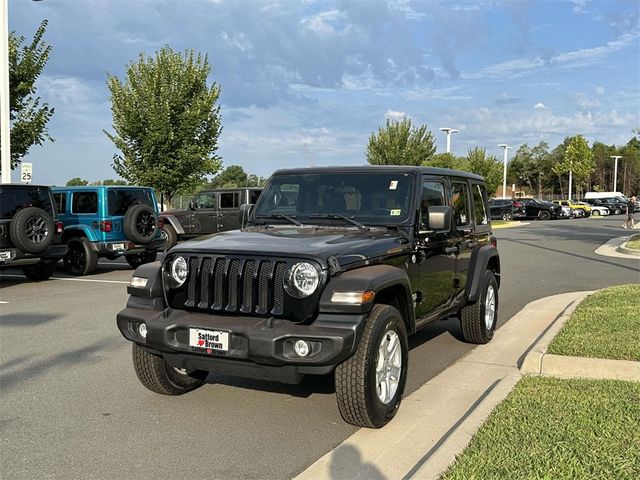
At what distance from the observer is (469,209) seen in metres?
6.96

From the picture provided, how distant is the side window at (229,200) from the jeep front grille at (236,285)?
1422 cm

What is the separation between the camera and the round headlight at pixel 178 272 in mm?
4484

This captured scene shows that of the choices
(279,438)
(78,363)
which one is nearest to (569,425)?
(279,438)

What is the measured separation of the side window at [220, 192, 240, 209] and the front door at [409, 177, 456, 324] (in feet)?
42.4

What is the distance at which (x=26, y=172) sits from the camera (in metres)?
16.6

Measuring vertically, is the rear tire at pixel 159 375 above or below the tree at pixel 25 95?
below

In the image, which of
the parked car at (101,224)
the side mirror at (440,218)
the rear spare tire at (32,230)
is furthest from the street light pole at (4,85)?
the side mirror at (440,218)

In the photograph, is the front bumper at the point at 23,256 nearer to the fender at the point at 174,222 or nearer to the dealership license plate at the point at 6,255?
the dealership license plate at the point at 6,255

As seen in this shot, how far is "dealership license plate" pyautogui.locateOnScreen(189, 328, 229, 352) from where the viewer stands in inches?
161

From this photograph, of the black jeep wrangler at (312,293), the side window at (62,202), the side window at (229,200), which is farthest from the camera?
the side window at (229,200)

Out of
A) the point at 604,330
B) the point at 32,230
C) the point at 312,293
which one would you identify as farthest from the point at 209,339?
the point at 32,230

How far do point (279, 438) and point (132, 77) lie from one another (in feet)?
73.0

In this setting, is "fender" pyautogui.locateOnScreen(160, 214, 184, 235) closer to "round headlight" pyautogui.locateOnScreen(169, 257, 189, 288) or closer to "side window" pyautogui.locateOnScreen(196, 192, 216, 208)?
"side window" pyautogui.locateOnScreen(196, 192, 216, 208)

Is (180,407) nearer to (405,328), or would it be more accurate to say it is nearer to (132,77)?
(405,328)
